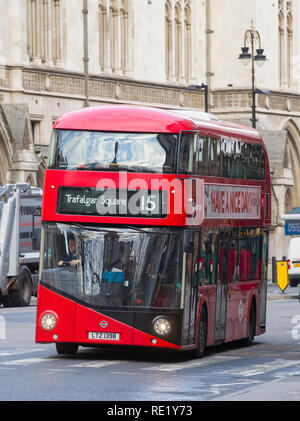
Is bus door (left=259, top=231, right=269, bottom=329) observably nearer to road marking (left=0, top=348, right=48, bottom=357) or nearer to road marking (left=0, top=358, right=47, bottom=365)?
road marking (left=0, top=348, right=48, bottom=357)

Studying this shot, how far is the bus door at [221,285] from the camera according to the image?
20.3 m

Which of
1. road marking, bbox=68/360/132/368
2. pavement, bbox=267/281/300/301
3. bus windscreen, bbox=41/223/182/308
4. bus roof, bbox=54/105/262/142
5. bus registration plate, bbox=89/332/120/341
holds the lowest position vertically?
pavement, bbox=267/281/300/301

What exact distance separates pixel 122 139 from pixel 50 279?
207 centimetres

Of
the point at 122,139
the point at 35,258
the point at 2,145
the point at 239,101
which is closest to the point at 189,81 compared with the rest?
the point at 239,101

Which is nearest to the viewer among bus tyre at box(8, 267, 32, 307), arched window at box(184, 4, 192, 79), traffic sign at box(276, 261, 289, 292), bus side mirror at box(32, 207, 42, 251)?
bus tyre at box(8, 267, 32, 307)

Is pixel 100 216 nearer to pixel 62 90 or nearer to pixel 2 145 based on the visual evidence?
pixel 2 145

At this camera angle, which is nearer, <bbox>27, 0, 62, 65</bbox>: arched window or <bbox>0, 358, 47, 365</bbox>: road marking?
<bbox>0, 358, 47, 365</bbox>: road marking

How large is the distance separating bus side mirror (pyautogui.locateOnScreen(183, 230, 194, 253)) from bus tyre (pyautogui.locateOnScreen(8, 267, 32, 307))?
708 inches

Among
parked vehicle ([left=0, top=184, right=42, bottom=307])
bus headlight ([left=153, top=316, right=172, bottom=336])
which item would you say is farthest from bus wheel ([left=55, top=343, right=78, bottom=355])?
parked vehicle ([left=0, top=184, right=42, bottom=307])

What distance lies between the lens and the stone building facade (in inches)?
1889

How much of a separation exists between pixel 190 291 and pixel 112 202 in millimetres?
1570

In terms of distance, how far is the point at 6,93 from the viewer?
4775 cm

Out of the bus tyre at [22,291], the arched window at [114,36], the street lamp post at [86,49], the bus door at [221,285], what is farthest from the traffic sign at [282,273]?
the bus door at [221,285]

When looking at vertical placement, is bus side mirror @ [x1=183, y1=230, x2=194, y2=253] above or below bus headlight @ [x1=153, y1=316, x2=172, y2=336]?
above
